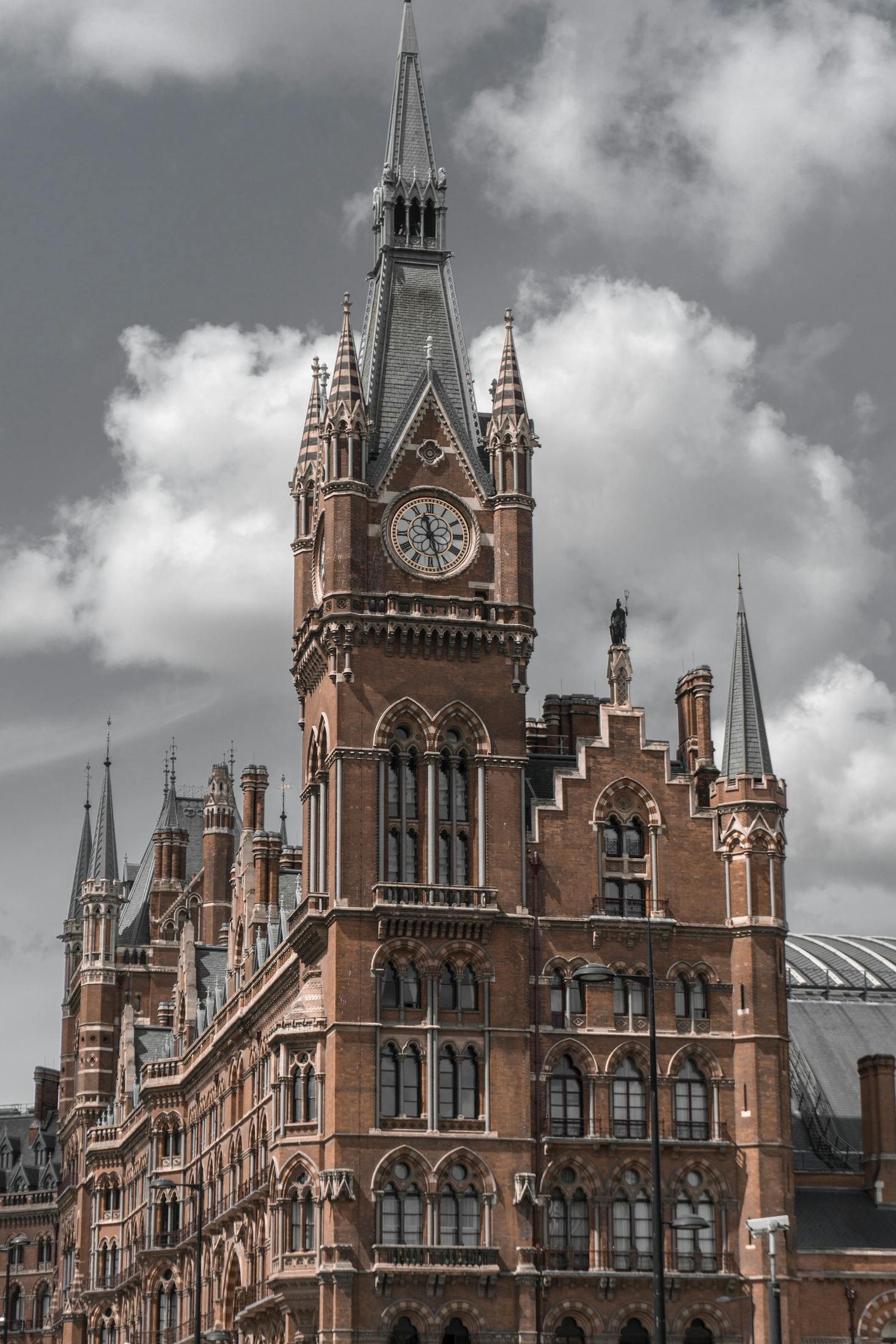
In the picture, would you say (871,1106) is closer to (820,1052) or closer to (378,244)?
(820,1052)

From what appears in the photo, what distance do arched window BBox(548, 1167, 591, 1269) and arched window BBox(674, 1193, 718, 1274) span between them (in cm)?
360

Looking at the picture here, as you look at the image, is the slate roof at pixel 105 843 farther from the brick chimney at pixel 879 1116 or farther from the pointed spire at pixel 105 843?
the brick chimney at pixel 879 1116

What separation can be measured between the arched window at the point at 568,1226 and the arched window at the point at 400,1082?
6530 mm

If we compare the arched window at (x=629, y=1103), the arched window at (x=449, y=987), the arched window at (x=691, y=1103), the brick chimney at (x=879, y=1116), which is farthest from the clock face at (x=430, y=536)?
the brick chimney at (x=879, y=1116)

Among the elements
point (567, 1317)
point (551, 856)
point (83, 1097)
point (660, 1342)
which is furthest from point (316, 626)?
point (83, 1097)

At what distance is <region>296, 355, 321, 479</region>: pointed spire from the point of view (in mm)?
101062

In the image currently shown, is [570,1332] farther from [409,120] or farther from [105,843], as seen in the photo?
[105,843]

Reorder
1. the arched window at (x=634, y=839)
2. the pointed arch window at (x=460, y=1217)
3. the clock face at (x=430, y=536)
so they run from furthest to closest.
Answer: the clock face at (x=430, y=536) < the arched window at (x=634, y=839) < the pointed arch window at (x=460, y=1217)

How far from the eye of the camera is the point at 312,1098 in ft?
291

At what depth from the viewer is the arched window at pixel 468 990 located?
89.8m

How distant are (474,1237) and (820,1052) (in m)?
26.9

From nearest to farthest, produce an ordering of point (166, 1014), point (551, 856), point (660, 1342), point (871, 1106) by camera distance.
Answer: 1. point (660, 1342)
2. point (551, 856)
3. point (871, 1106)
4. point (166, 1014)

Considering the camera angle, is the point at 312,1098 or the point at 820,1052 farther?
the point at 820,1052

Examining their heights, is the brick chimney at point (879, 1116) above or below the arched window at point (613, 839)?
below
